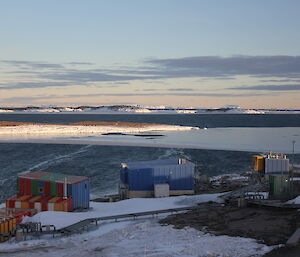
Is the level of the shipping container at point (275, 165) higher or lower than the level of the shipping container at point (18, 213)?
higher

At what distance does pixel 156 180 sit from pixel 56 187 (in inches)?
343

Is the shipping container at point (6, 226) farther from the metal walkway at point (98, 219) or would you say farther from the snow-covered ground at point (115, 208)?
the metal walkway at point (98, 219)

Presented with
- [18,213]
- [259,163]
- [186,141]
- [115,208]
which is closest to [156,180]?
[115,208]

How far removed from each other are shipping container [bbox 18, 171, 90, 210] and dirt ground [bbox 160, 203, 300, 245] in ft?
22.3

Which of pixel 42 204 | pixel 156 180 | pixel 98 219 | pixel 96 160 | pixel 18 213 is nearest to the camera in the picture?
pixel 98 219

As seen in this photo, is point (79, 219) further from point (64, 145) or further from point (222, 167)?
point (64, 145)

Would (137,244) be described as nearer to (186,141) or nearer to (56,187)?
(56,187)

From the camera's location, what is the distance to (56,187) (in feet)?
92.3

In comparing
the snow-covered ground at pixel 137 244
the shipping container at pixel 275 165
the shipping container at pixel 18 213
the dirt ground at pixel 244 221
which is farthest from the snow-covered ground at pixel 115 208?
the shipping container at pixel 275 165

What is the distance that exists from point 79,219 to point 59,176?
19.2 feet

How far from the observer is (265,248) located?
58.8 feet

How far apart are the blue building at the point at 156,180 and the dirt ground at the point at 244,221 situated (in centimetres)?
741

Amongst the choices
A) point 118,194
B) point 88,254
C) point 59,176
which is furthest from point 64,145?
point 88,254

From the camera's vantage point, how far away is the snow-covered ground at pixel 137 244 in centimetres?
1820
